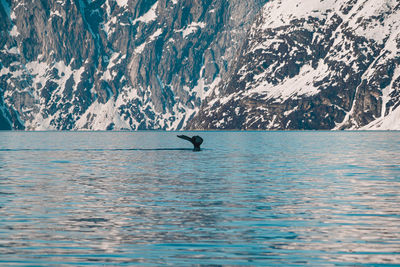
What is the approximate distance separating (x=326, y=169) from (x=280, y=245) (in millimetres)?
46432

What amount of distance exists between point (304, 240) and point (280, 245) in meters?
1.60

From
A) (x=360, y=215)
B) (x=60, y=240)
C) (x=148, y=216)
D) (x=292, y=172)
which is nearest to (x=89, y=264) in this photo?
(x=60, y=240)

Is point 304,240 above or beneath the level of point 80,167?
above

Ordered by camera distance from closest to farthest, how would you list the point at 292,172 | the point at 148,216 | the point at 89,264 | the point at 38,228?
1. the point at 89,264
2. the point at 38,228
3. the point at 148,216
4. the point at 292,172

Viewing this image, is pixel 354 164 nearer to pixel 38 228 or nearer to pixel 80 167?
pixel 80 167

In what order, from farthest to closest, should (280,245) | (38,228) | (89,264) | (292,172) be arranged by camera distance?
(292,172) → (38,228) → (280,245) → (89,264)

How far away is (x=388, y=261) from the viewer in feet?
84.1

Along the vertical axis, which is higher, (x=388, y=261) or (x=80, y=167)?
(x=388, y=261)

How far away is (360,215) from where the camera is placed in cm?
3766

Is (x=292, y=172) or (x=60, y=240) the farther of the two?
(x=292, y=172)

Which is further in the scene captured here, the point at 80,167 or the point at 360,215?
the point at 80,167

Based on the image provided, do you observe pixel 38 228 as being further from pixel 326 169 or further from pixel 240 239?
pixel 326 169

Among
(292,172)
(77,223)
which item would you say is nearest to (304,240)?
(77,223)

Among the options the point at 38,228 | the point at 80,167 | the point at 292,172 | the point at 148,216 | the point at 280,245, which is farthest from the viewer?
the point at 80,167
